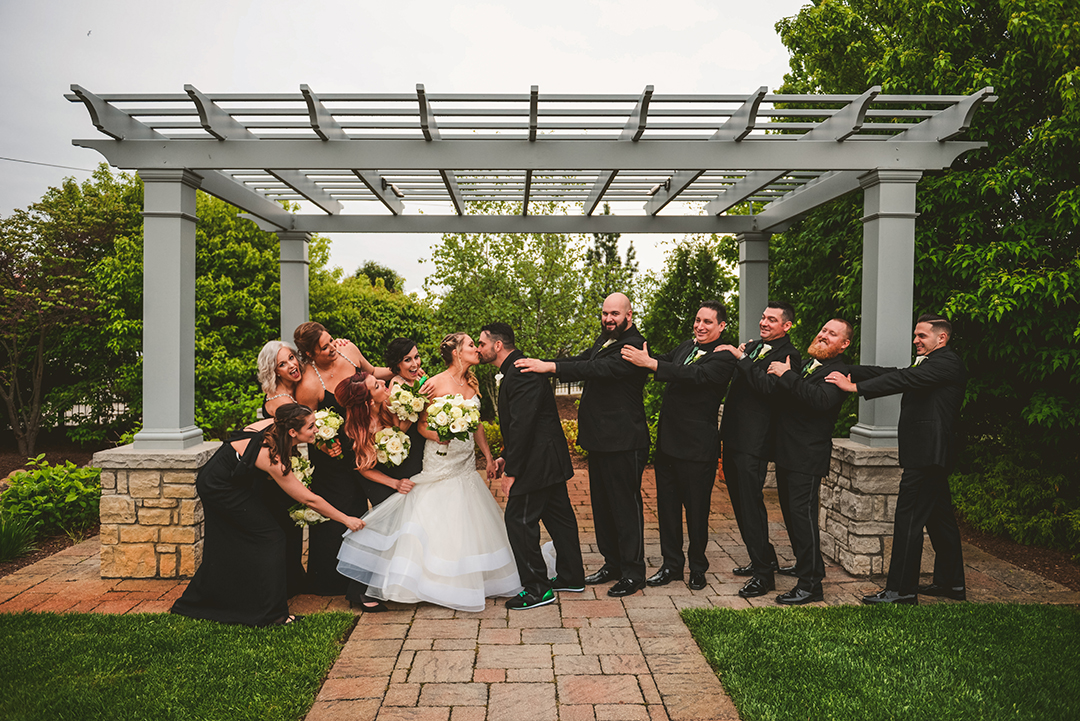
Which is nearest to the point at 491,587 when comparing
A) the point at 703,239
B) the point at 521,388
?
the point at 521,388

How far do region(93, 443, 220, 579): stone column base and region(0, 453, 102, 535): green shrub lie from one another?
63.4 inches

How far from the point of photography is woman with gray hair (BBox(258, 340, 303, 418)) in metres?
4.13

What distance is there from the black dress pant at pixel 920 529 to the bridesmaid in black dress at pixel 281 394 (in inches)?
158

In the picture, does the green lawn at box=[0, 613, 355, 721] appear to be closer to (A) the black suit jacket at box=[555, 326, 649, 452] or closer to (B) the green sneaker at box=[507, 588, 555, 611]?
(B) the green sneaker at box=[507, 588, 555, 611]

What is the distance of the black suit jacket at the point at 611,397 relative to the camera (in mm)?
4328

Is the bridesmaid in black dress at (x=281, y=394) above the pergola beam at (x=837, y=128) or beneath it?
beneath

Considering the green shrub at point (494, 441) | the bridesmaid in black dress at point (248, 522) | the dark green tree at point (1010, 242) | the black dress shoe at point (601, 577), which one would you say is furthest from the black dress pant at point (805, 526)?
the green shrub at point (494, 441)

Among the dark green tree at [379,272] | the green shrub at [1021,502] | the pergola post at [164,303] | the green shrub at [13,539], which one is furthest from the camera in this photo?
the dark green tree at [379,272]

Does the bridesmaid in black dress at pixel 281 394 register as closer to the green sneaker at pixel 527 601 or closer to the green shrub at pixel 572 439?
the green sneaker at pixel 527 601

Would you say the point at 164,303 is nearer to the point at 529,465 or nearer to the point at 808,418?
the point at 529,465

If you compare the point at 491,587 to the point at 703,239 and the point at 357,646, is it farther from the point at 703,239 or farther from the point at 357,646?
the point at 703,239

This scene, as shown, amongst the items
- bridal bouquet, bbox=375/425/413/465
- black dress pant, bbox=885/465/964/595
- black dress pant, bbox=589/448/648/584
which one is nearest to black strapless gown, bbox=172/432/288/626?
bridal bouquet, bbox=375/425/413/465

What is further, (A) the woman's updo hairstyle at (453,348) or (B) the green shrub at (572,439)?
(B) the green shrub at (572,439)

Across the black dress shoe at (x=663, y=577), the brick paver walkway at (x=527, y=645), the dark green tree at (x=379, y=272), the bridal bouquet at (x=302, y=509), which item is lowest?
the brick paver walkway at (x=527, y=645)
